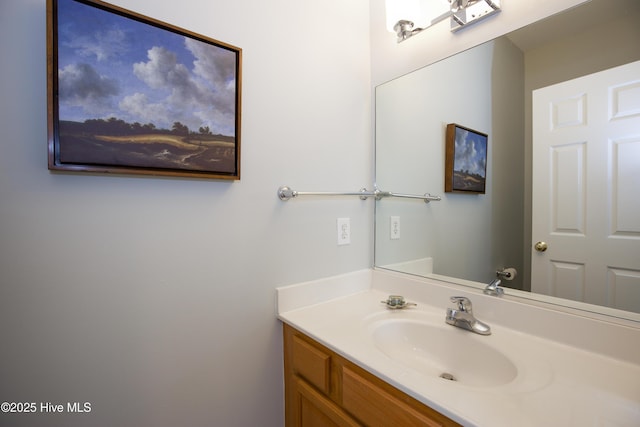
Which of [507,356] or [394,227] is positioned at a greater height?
[394,227]

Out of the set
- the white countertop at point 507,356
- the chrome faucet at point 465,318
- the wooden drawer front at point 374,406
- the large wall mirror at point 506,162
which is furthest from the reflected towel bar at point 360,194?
the wooden drawer front at point 374,406

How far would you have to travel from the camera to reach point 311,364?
3.10 feet

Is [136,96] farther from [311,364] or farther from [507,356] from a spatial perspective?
[507,356]

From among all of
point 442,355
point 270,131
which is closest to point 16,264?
point 270,131

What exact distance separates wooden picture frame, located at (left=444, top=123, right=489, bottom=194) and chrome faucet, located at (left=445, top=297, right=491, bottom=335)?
17.5 inches

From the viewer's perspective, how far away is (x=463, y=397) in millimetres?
608

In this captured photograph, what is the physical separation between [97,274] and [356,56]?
4.45 feet

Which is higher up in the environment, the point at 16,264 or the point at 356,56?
the point at 356,56

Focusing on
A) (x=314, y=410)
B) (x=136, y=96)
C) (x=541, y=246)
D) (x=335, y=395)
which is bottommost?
(x=314, y=410)

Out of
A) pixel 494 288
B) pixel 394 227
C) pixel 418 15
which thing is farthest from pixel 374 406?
pixel 418 15

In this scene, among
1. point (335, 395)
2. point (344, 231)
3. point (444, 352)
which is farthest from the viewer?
point (344, 231)

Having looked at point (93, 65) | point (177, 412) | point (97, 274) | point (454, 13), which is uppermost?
point (454, 13)

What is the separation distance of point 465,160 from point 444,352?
0.75 meters

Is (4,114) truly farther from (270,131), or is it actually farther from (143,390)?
(143,390)
